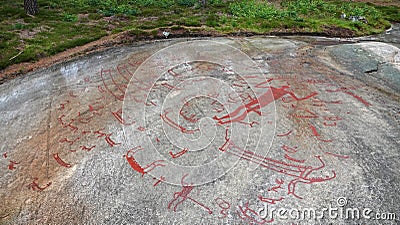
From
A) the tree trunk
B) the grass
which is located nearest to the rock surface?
the grass

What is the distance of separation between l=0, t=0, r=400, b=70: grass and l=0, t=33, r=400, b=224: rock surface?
1.33 m

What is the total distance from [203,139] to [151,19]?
530 cm

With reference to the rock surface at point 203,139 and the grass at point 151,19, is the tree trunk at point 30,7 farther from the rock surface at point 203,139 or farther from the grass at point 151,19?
the rock surface at point 203,139

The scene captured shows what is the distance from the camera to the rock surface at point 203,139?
3.28m

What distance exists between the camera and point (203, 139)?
420cm

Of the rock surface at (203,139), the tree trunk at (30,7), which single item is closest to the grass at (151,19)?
the tree trunk at (30,7)

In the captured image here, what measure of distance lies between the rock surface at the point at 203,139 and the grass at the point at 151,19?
1.33 meters

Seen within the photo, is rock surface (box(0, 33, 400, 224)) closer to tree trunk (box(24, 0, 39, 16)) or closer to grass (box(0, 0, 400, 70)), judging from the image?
grass (box(0, 0, 400, 70))

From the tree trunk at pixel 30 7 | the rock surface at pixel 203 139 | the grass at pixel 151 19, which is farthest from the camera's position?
the tree trunk at pixel 30 7

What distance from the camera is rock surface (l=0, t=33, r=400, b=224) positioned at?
328 centimetres

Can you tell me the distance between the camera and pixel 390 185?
3.41 meters

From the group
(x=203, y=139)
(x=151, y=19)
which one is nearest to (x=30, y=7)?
(x=151, y=19)

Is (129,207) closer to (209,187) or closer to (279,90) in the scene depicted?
(209,187)

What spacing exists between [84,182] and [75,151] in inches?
23.1
